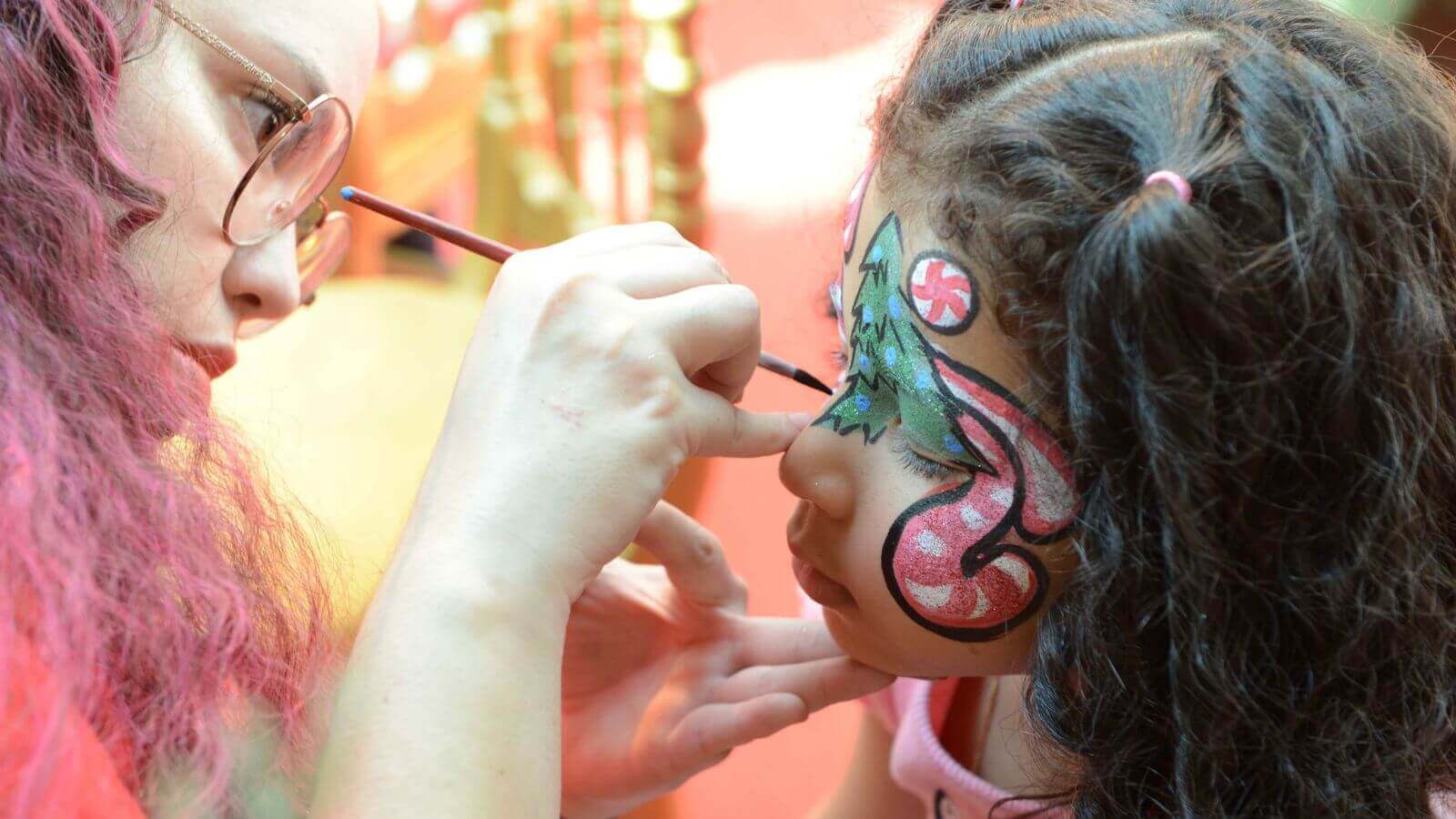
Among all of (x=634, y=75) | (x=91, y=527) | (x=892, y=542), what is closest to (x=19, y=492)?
(x=91, y=527)

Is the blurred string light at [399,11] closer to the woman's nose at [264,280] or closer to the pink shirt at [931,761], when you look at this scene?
the woman's nose at [264,280]

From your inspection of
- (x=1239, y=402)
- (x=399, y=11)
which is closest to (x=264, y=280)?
(x=1239, y=402)

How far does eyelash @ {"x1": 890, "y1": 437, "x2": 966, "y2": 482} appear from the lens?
651mm

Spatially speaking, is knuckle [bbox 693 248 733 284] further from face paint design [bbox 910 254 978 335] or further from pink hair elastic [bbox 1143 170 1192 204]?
pink hair elastic [bbox 1143 170 1192 204]

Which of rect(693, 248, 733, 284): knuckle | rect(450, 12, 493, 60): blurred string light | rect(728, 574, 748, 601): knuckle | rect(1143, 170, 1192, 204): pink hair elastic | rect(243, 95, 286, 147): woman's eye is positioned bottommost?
rect(728, 574, 748, 601): knuckle

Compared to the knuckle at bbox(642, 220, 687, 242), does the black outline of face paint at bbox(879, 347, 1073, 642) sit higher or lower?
lower

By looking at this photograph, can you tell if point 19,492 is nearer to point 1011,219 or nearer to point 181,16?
point 181,16

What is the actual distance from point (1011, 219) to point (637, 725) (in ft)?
1.46

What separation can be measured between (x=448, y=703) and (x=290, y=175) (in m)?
0.39

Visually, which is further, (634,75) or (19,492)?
(634,75)

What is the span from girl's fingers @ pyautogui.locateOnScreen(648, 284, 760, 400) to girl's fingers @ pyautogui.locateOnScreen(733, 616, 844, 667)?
0.88 feet

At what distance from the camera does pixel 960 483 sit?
65cm

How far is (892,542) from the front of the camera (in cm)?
66

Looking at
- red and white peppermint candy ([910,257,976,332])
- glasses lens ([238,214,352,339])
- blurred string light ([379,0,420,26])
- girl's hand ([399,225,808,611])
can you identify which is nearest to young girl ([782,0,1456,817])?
red and white peppermint candy ([910,257,976,332])
